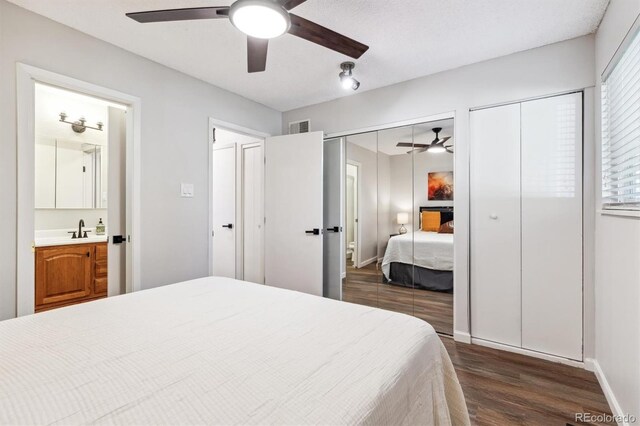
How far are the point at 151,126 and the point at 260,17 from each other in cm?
164

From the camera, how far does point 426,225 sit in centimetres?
301

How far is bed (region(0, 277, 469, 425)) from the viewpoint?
783 millimetres

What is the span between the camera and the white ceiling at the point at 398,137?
2887 millimetres

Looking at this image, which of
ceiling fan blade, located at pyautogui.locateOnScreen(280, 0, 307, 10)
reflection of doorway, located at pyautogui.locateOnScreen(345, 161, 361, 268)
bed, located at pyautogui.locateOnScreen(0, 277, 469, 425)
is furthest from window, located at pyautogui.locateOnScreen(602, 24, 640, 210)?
reflection of doorway, located at pyautogui.locateOnScreen(345, 161, 361, 268)

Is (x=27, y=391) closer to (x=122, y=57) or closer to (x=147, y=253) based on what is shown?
Answer: (x=147, y=253)

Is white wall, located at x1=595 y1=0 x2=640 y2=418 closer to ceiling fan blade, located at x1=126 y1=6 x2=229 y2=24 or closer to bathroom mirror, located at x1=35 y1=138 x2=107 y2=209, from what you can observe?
ceiling fan blade, located at x1=126 y1=6 x2=229 y2=24

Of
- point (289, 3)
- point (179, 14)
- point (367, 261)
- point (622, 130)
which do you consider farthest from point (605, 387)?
point (179, 14)

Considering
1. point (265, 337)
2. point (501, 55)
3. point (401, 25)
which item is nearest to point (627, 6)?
point (501, 55)

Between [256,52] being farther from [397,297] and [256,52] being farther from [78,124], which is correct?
[78,124]

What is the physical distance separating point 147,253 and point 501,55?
3492mm

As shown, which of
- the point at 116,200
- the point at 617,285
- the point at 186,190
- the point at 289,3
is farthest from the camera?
the point at 186,190

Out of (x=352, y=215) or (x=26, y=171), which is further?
(x=352, y=215)

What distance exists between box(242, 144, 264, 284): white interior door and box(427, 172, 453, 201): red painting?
7.09 ft

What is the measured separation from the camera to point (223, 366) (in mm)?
995
